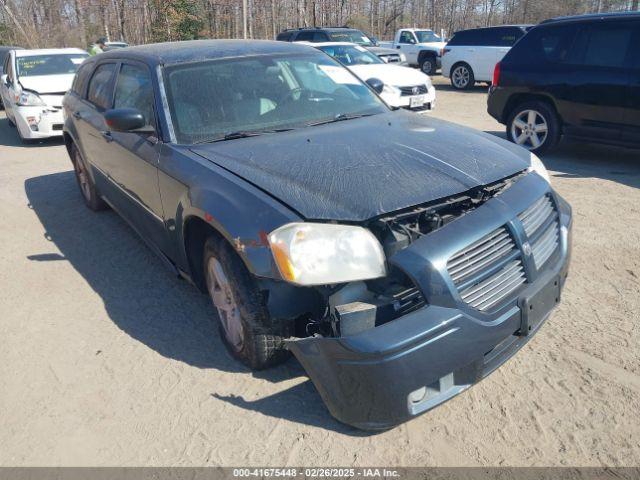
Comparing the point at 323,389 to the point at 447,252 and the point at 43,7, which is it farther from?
the point at 43,7

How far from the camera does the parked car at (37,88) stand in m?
9.77

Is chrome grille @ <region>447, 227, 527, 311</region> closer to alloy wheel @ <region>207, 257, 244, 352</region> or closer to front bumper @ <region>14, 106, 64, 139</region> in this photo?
alloy wheel @ <region>207, 257, 244, 352</region>

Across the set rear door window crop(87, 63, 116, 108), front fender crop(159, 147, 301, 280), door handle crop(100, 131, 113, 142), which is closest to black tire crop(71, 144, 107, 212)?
rear door window crop(87, 63, 116, 108)

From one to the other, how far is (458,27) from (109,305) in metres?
36.5

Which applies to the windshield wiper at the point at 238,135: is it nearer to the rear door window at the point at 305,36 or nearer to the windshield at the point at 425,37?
the rear door window at the point at 305,36

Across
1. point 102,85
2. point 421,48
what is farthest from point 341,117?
point 421,48

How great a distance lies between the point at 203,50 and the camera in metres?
3.94

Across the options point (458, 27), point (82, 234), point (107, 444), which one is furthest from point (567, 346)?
point (458, 27)

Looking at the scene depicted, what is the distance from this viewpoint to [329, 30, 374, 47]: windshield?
16312mm

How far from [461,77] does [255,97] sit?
1342 centimetres

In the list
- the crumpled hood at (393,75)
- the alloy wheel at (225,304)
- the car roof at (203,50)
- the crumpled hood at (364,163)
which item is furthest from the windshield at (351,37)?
the alloy wheel at (225,304)

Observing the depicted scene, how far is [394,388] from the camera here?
7.21 ft

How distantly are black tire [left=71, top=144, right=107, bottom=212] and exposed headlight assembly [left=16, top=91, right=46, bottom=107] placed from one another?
4241 millimetres

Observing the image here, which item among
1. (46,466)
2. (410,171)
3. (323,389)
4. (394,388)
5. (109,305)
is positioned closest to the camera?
(394,388)
